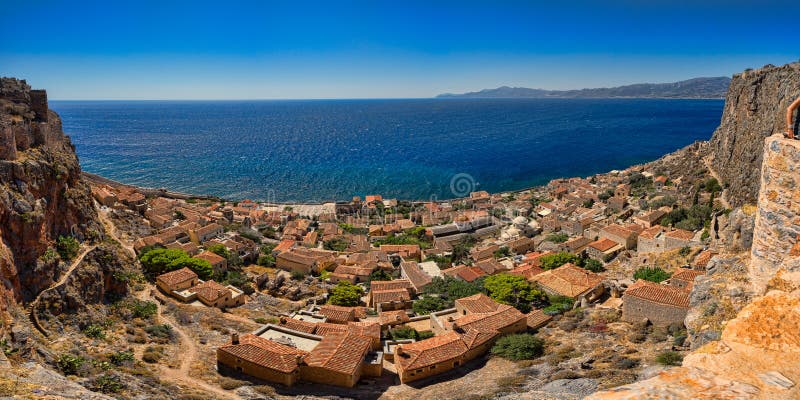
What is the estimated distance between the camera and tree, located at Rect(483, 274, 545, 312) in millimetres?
26703

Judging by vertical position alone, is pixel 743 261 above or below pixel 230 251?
above

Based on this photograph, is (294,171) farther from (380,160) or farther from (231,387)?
(231,387)

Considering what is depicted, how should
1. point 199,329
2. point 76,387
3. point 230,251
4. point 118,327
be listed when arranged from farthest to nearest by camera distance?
point 230,251 < point 199,329 < point 118,327 < point 76,387

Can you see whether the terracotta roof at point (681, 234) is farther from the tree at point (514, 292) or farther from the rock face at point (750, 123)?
the tree at point (514, 292)

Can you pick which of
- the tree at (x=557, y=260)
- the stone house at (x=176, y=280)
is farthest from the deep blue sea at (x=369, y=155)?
the stone house at (x=176, y=280)

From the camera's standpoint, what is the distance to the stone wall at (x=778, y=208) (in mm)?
8000

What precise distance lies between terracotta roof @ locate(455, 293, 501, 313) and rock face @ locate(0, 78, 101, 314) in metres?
19.6

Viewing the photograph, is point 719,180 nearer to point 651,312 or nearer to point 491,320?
point 651,312

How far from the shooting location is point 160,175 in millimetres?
90250

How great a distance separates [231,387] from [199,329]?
7.20 metres

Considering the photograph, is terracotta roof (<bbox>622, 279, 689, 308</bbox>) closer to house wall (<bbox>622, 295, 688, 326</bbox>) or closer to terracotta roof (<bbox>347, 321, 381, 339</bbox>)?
house wall (<bbox>622, 295, 688, 326</bbox>)

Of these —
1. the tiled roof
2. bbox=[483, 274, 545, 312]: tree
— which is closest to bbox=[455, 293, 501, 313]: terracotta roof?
bbox=[483, 274, 545, 312]: tree

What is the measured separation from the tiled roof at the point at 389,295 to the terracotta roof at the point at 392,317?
1659mm

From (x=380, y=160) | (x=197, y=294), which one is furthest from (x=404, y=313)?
(x=380, y=160)
